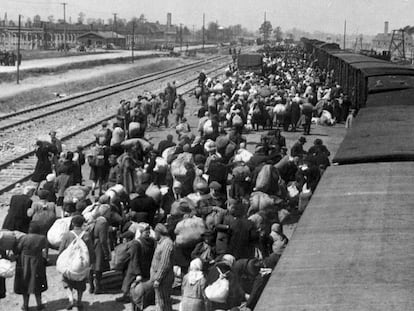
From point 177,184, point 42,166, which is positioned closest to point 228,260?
point 177,184

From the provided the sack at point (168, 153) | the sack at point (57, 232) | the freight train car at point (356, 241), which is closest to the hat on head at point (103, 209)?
the sack at point (57, 232)

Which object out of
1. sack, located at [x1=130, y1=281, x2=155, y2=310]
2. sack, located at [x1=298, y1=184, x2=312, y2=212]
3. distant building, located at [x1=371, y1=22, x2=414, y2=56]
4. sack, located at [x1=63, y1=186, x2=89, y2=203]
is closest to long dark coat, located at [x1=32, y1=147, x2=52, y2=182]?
sack, located at [x1=63, y1=186, x2=89, y2=203]

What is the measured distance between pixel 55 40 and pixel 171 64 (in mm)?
44049

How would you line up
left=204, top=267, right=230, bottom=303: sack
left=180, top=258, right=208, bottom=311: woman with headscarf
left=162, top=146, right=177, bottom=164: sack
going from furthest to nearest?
left=162, top=146, right=177, bottom=164: sack, left=180, top=258, right=208, bottom=311: woman with headscarf, left=204, top=267, right=230, bottom=303: sack

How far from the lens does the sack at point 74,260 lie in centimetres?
766

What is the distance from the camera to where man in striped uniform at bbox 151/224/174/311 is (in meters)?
7.37

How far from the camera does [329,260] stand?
4465 mm

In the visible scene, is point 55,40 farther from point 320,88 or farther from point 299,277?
point 299,277

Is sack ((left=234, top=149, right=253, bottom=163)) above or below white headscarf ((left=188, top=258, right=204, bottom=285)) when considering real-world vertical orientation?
above

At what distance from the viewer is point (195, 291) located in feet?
22.8

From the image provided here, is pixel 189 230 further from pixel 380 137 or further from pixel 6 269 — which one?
pixel 380 137

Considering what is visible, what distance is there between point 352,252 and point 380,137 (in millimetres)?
4944

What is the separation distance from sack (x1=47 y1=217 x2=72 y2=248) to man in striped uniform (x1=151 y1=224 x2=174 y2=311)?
1385mm

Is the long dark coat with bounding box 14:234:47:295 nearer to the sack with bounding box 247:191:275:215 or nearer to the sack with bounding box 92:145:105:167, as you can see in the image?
the sack with bounding box 247:191:275:215
